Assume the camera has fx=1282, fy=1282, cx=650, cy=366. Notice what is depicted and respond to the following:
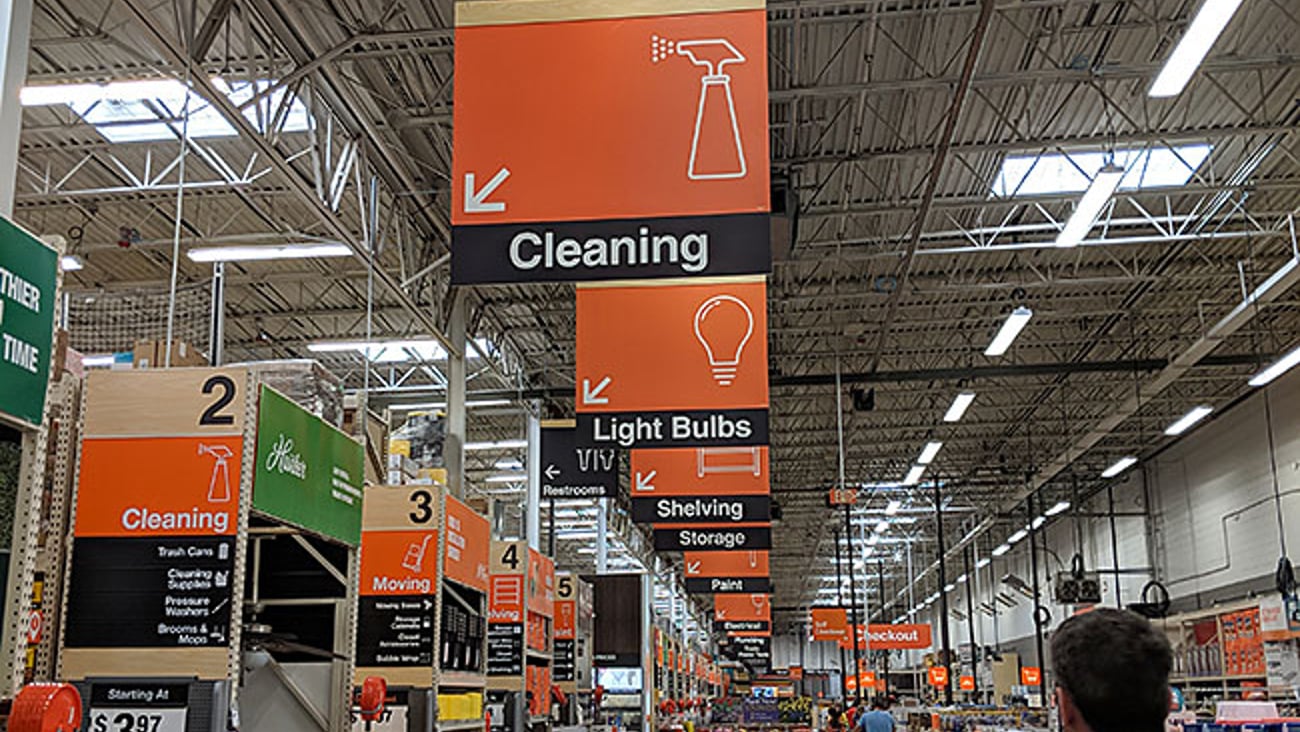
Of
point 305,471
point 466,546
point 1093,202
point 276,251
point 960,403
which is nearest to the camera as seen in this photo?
point 305,471

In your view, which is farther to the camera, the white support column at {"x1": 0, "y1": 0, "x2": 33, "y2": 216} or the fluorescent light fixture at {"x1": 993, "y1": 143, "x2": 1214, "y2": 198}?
the fluorescent light fixture at {"x1": 993, "y1": 143, "x2": 1214, "y2": 198}

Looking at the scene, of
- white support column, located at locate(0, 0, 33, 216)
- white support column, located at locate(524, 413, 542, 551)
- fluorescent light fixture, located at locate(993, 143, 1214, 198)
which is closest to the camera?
white support column, located at locate(0, 0, 33, 216)

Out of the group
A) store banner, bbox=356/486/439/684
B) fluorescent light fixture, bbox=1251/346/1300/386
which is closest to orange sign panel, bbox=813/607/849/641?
fluorescent light fixture, bbox=1251/346/1300/386

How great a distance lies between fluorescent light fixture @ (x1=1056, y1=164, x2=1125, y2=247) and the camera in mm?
11227

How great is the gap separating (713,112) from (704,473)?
6938mm

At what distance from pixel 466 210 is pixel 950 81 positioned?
8026mm

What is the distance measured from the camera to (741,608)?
27.7 meters

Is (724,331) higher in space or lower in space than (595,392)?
higher

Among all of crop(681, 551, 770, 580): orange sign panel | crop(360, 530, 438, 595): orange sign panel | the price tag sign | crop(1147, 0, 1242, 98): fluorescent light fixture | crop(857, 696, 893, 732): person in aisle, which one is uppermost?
crop(1147, 0, 1242, 98): fluorescent light fixture

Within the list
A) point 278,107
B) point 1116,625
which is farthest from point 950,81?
point 1116,625

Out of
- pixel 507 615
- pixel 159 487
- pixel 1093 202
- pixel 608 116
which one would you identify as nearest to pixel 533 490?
pixel 507 615

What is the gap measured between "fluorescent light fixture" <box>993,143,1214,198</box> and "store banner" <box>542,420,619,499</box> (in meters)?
5.78

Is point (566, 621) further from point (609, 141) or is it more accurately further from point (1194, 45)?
point (609, 141)

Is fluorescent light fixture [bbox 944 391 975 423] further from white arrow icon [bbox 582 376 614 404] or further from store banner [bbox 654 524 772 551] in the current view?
white arrow icon [bbox 582 376 614 404]
